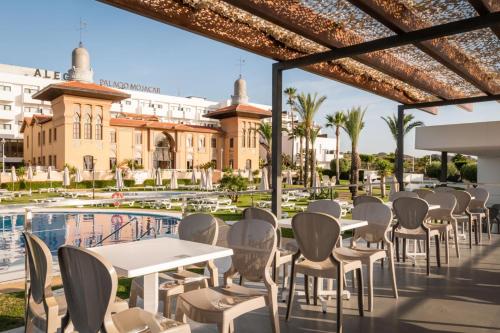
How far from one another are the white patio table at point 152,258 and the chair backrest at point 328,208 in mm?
2147

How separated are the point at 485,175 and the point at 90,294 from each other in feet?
69.0

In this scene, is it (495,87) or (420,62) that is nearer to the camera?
(420,62)

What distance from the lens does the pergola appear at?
4.53m

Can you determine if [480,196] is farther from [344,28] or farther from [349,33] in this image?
[344,28]

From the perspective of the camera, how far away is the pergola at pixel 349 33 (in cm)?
453

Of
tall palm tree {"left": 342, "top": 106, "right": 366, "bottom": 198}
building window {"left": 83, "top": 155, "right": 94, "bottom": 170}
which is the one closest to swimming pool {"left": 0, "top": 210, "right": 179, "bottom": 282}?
tall palm tree {"left": 342, "top": 106, "right": 366, "bottom": 198}

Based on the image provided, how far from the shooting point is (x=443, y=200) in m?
6.81

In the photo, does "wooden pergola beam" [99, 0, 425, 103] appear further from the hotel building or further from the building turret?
the building turret

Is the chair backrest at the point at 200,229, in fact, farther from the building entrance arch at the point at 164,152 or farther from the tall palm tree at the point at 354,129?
the building entrance arch at the point at 164,152

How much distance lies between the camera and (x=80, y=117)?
40.7 metres

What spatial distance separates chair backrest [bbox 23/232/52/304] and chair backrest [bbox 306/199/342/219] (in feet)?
10.3

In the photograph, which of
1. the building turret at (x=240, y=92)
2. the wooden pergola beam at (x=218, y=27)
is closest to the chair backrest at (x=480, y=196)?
the wooden pergola beam at (x=218, y=27)

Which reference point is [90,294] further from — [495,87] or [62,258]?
[495,87]

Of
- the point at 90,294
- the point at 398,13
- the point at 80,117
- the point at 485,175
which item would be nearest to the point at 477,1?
the point at 398,13
